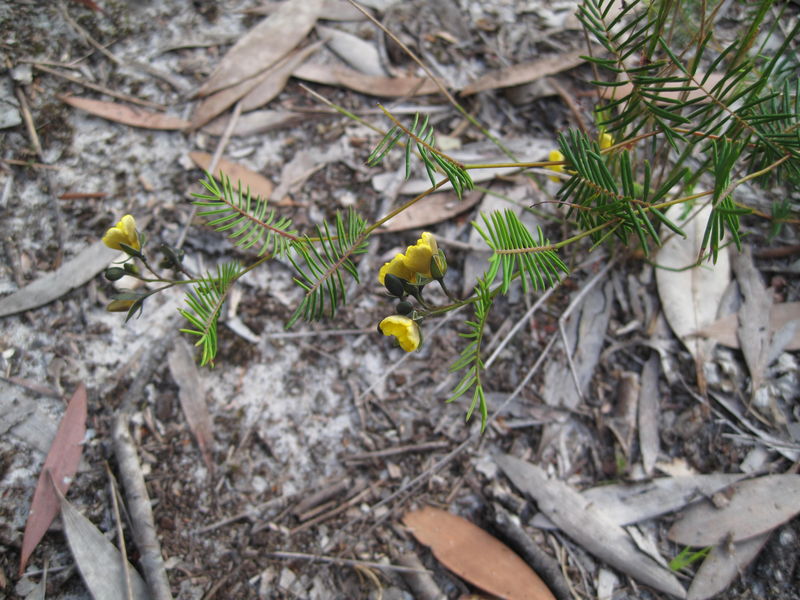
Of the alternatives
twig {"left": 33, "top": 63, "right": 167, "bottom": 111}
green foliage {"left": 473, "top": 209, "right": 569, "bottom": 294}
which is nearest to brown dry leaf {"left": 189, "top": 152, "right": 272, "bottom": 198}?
twig {"left": 33, "top": 63, "right": 167, "bottom": 111}

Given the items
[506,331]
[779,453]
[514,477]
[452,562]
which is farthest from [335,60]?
[779,453]

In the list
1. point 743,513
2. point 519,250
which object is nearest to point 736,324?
point 743,513

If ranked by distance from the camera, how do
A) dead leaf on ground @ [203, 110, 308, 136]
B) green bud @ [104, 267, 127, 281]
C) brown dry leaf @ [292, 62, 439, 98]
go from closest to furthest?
green bud @ [104, 267, 127, 281]
dead leaf on ground @ [203, 110, 308, 136]
brown dry leaf @ [292, 62, 439, 98]

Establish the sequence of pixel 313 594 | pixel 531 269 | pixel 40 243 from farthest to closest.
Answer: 1. pixel 40 243
2. pixel 313 594
3. pixel 531 269

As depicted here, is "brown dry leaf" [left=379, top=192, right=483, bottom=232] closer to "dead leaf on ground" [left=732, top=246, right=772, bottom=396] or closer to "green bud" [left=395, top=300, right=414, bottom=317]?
"green bud" [left=395, top=300, right=414, bottom=317]

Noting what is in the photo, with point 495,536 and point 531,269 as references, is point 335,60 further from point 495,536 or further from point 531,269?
point 495,536

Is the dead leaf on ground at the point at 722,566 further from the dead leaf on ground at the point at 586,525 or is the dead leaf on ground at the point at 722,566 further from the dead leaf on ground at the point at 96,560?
the dead leaf on ground at the point at 96,560

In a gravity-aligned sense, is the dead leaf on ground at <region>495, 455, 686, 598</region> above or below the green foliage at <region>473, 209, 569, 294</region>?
below

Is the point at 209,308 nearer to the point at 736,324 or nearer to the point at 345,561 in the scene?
the point at 345,561
